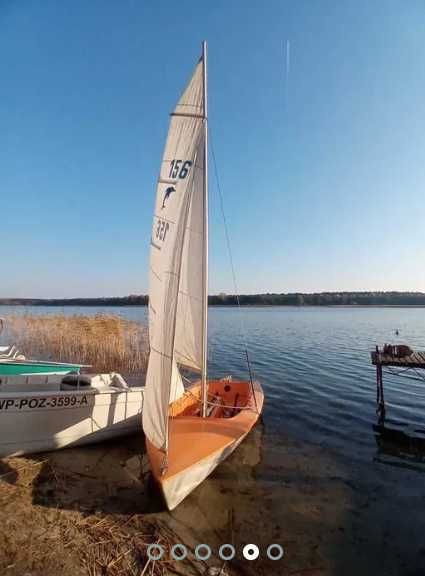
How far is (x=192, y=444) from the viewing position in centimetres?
560

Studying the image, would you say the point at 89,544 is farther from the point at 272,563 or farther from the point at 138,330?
the point at 138,330

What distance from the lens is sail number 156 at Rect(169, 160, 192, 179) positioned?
6.01 metres

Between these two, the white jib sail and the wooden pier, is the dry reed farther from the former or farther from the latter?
the wooden pier

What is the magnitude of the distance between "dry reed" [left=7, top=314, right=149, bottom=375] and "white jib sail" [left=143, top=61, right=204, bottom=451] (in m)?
9.52

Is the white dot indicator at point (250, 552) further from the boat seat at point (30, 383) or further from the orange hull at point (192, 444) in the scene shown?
the boat seat at point (30, 383)

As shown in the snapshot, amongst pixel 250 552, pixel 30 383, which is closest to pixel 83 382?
pixel 30 383

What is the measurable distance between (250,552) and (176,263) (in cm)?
449

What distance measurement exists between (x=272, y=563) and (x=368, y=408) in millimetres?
8379

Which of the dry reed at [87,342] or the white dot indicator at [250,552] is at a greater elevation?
the dry reed at [87,342]

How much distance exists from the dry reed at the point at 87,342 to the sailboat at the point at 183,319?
9.07 meters

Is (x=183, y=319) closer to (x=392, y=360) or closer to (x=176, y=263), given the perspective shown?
(x=176, y=263)

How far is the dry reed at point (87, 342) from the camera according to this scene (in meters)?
16.6

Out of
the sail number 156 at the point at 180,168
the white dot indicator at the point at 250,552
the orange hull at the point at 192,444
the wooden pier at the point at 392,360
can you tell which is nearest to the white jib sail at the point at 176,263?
the sail number 156 at the point at 180,168

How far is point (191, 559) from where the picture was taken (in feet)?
13.1
